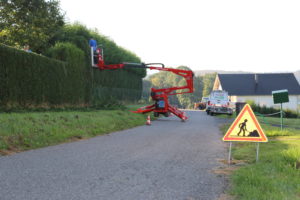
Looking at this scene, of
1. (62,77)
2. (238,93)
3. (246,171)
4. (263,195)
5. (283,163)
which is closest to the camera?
(263,195)

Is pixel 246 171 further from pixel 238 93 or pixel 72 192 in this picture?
pixel 238 93

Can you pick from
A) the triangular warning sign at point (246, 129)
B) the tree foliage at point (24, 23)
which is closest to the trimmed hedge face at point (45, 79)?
the tree foliage at point (24, 23)

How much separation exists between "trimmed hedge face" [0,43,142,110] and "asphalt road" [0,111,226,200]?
5525 millimetres

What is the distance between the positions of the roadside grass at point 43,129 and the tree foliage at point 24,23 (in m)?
13.3

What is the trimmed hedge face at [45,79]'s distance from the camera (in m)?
13.8

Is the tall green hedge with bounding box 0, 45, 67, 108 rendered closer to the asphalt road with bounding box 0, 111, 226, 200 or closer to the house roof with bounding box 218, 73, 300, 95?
the asphalt road with bounding box 0, 111, 226, 200

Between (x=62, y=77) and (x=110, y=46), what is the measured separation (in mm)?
15094

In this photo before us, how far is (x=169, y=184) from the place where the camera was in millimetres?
5586

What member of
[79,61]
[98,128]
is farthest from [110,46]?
[98,128]

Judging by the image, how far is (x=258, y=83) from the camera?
69.1 meters

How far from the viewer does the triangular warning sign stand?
7410mm

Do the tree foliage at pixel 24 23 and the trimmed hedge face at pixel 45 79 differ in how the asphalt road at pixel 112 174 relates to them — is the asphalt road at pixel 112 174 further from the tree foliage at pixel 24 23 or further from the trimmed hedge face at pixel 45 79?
the tree foliage at pixel 24 23

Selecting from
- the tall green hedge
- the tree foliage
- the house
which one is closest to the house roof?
the house

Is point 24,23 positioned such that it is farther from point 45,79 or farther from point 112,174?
point 112,174
